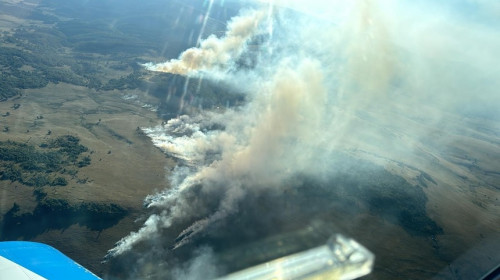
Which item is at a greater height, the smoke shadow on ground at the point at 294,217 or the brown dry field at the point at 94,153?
the smoke shadow on ground at the point at 294,217

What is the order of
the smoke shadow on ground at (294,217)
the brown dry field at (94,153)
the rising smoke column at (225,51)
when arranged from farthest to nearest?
the rising smoke column at (225,51), the brown dry field at (94,153), the smoke shadow on ground at (294,217)

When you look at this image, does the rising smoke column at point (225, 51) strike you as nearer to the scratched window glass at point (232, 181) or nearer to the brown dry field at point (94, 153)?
the scratched window glass at point (232, 181)

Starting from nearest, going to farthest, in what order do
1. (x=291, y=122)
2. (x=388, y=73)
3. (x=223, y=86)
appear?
(x=291, y=122) < (x=223, y=86) < (x=388, y=73)

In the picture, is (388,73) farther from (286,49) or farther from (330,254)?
(330,254)

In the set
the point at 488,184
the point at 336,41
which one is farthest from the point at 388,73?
the point at 488,184

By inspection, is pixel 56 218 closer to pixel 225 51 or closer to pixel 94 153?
pixel 94 153

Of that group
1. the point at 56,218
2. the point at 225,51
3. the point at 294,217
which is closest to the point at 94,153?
the point at 56,218

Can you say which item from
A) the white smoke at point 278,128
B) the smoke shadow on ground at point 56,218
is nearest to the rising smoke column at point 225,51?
the white smoke at point 278,128

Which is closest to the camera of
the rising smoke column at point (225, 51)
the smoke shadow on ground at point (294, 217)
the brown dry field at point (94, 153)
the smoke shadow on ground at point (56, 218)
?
the smoke shadow on ground at point (294, 217)

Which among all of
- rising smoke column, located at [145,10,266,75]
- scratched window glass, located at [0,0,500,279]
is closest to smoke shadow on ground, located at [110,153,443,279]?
scratched window glass, located at [0,0,500,279]
